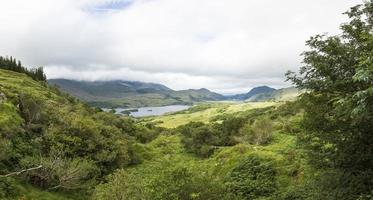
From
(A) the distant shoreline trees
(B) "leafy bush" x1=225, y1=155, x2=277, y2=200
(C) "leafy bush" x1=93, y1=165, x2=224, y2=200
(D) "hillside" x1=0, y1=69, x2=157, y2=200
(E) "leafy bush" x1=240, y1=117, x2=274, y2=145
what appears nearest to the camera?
(C) "leafy bush" x1=93, y1=165, x2=224, y2=200

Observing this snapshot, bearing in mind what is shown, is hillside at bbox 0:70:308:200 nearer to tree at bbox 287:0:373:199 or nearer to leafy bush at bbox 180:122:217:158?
leafy bush at bbox 180:122:217:158

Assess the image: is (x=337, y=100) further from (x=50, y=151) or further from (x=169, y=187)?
(x=50, y=151)

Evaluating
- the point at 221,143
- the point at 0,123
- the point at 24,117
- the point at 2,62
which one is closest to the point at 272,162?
the point at 221,143

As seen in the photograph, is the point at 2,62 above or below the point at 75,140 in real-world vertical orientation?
above

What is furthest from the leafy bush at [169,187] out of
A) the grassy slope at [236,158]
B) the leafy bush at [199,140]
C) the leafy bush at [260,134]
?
the leafy bush at [199,140]

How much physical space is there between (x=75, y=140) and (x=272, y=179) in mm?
33264

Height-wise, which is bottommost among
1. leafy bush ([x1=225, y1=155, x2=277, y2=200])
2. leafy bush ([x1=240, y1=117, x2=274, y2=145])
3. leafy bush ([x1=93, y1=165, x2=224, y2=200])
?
leafy bush ([x1=225, y1=155, x2=277, y2=200])

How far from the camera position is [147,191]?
32750 mm

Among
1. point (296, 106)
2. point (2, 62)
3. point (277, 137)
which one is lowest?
point (277, 137)

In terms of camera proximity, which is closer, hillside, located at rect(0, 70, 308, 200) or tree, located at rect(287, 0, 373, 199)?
tree, located at rect(287, 0, 373, 199)

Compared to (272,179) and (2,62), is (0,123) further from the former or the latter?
(2,62)

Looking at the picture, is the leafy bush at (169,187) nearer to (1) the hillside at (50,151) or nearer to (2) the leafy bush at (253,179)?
(2) the leafy bush at (253,179)

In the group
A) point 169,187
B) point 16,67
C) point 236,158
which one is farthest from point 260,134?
point 16,67

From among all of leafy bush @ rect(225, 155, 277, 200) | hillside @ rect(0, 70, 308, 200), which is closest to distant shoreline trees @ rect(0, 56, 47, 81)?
hillside @ rect(0, 70, 308, 200)
